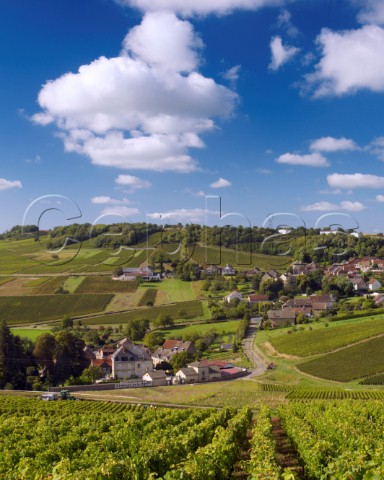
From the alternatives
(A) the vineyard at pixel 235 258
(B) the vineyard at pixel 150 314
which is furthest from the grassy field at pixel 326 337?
(A) the vineyard at pixel 235 258

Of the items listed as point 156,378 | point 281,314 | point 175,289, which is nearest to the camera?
point 156,378

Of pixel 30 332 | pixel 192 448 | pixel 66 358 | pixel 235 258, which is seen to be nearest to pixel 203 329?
pixel 66 358

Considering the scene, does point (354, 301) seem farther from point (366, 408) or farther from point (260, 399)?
point (366, 408)

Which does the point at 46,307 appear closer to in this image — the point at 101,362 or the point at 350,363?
the point at 101,362

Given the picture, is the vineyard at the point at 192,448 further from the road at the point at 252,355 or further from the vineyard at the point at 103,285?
the vineyard at the point at 103,285

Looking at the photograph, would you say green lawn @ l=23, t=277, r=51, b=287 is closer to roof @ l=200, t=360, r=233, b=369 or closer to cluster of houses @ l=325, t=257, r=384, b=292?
roof @ l=200, t=360, r=233, b=369

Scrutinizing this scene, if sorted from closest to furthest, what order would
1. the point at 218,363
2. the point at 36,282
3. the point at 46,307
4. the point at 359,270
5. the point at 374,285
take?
the point at 218,363 → the point at 46,307 → the point at 36,282 → the point at 374,285 → the point at 359,270

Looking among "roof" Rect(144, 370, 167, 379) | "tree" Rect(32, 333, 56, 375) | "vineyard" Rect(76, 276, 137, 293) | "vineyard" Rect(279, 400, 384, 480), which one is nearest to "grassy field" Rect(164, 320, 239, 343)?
"roof" Rect(144, 370, 167, 379)
